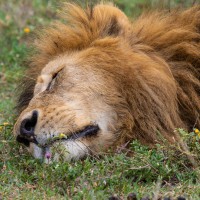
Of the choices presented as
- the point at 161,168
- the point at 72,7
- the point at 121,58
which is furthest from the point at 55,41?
Answer: the point at 161,168

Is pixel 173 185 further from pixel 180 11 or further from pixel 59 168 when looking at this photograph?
pixel 180 11

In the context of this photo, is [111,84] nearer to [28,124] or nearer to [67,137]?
[67,137]

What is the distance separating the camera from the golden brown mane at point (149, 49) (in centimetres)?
463

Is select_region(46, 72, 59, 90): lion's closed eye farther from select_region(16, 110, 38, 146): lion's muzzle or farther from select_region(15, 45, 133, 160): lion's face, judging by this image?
select_region(16, 110, 38, 146): lion's muzzle

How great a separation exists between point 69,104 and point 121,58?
0.49m

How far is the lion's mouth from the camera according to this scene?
4391mm

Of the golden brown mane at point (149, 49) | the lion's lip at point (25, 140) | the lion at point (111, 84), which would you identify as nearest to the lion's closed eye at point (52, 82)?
the lion at point (111, 84)

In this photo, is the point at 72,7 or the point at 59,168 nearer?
the point at 59,168

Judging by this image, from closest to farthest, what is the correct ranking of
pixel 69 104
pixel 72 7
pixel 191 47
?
pixel 69 104 → pixel 191 47 → pixel 72 7

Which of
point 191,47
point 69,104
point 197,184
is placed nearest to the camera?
point 197,184

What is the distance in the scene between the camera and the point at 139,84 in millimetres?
4664

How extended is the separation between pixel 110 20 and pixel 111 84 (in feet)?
2.00

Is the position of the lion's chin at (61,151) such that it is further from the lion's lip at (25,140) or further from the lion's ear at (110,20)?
the lion's ear at (110,20)

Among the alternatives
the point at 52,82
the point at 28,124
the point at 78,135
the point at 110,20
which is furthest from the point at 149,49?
the point at 28,124
